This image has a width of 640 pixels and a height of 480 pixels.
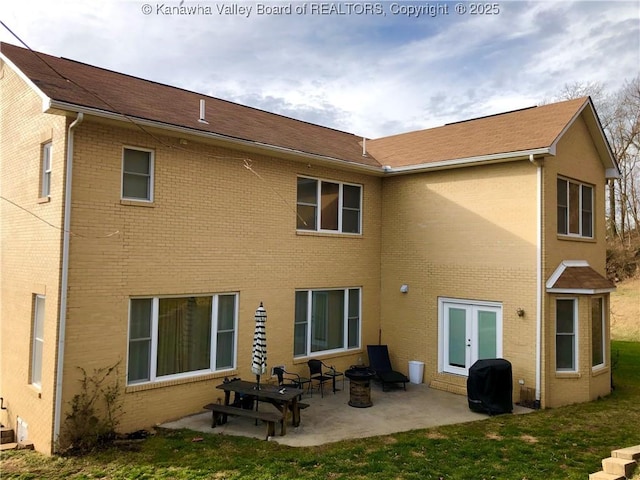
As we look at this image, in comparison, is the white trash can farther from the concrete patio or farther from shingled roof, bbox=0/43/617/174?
shingled roof, bbox=0/43/617/174

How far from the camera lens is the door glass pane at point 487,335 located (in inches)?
461

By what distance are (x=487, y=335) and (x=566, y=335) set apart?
184 centimetres

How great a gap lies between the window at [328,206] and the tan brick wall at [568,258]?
202 inches

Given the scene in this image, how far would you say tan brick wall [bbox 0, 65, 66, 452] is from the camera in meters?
8.28

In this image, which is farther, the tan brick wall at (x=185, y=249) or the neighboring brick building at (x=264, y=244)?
the neighboring brick building at (x=264, y=244)

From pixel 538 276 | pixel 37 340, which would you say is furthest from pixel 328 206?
pixel 37 340

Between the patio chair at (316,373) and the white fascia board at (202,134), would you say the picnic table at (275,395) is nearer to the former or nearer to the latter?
the patio chair at (316,373)

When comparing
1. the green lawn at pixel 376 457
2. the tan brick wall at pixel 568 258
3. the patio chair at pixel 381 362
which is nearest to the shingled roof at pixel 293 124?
the tan brick wall at pixel 568 258

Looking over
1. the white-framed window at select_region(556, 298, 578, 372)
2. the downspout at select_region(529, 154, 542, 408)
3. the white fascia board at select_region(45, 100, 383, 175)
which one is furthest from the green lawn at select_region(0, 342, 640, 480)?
the white fascia board at select_region(45, 100, 383, 175)

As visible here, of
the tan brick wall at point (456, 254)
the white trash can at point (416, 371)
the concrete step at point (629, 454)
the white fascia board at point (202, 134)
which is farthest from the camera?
the white trash can at point (416, 371)

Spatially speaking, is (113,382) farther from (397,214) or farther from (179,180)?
(397,214)

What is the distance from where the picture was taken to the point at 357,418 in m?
9.66

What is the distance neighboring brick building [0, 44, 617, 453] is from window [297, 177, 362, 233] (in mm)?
61

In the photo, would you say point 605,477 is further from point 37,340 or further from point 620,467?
point 37,340
